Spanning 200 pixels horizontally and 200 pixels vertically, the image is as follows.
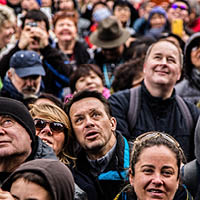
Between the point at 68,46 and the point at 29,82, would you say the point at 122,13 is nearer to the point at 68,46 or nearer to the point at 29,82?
the point at 68,46

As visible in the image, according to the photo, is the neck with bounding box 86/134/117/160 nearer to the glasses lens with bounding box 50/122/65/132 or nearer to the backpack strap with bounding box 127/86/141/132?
the glasses lens with bounding box 50/122/65/132

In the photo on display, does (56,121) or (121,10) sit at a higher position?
(121,10)

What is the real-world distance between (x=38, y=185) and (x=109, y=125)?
1780mm

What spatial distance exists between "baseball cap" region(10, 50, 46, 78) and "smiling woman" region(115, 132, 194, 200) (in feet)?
8.14

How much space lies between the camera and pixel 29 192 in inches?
131

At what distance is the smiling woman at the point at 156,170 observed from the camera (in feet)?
12.9

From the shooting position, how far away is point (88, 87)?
659cm

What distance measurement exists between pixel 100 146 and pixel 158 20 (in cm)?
559

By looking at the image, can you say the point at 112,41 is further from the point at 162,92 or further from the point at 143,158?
the point at 143,158

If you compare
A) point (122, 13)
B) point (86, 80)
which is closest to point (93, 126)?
point (86, 80)

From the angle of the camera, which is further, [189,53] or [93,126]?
[189,53]

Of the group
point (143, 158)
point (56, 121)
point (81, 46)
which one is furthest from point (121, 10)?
point (143, 158)

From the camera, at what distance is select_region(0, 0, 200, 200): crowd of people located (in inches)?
157

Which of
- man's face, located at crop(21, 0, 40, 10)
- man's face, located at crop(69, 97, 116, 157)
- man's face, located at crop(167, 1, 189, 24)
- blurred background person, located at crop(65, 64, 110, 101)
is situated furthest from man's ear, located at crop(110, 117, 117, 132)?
man's face, located at crop(21, 0, 40, 10)
